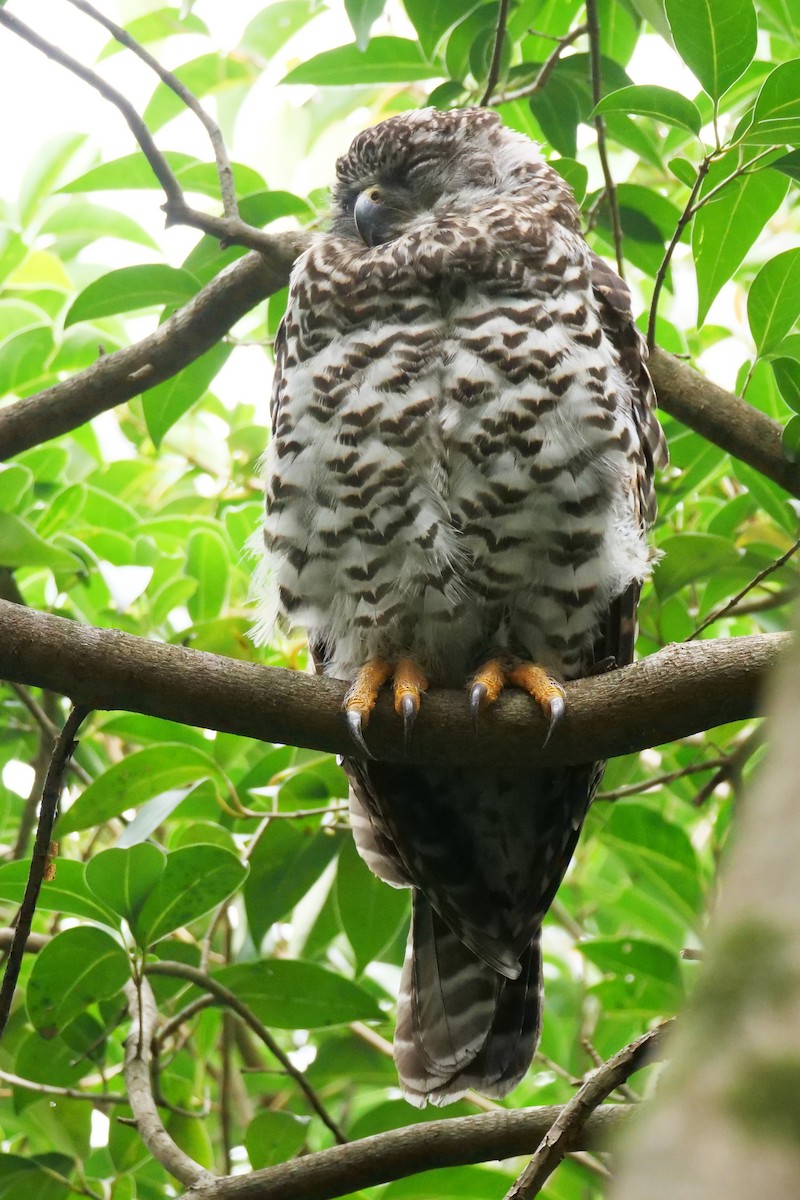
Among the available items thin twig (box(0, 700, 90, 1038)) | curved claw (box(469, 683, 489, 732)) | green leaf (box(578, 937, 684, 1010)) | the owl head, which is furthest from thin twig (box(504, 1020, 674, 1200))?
the owl head

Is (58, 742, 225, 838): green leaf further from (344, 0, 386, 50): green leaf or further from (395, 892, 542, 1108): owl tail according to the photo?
(344, 0, 386, 50): green leaf

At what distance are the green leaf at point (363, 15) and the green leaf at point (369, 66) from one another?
1.07 feet

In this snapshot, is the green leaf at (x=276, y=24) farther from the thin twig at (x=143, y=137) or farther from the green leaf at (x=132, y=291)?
the thin twig at (x=143, y=137)

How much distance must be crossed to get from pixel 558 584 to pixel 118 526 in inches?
61.5

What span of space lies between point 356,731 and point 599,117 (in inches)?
67.8

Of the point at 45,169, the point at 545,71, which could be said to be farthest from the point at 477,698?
the point at 45,169

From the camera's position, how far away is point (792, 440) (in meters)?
2.95

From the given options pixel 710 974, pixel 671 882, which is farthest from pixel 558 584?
pixel 710 974

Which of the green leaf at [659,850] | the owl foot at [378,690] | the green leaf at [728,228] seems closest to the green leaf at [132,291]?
the owl foot at [378,690]

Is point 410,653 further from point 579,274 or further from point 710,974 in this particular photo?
point 710,974

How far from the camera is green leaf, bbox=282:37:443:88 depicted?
3338mm

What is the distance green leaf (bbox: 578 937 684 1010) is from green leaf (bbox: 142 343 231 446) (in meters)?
1.69

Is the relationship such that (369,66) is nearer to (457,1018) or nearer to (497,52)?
(497,52)

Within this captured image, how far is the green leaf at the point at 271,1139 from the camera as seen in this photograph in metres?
3.02
